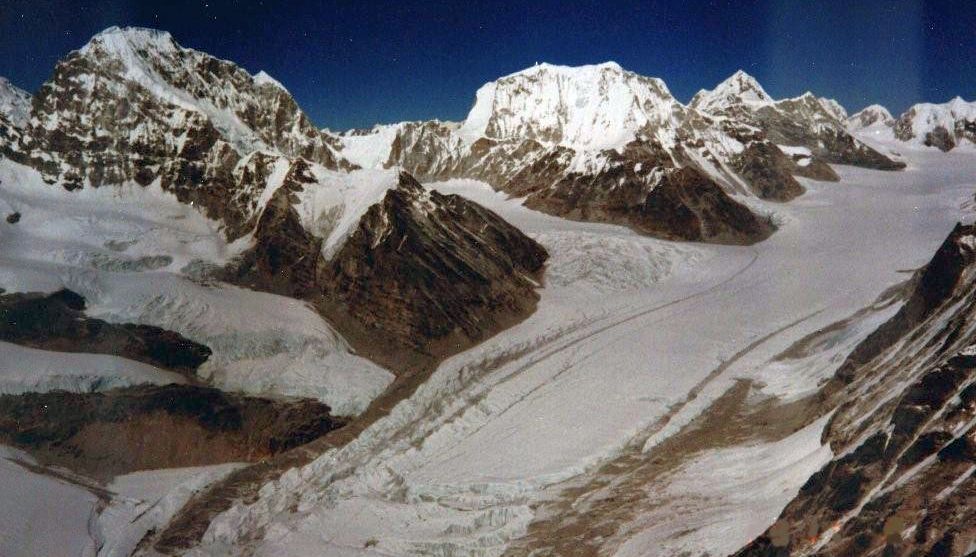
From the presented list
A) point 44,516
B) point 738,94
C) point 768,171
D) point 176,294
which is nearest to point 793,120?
point 738,94

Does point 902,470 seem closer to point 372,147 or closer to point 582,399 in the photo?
point 582,399

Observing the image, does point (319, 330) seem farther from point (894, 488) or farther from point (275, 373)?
point (894, 488)

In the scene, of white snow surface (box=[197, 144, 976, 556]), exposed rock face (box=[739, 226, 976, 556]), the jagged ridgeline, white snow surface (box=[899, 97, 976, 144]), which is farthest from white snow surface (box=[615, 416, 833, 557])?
white snow surface (box=[899, 97, 976, 144])

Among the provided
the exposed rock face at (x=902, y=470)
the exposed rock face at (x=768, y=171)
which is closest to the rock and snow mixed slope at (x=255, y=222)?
the exposed rock face at (x=902, y=470)

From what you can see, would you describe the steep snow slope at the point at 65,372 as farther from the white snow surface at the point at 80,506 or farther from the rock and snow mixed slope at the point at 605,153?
the rock and snow mixed slope at the point at 605,153

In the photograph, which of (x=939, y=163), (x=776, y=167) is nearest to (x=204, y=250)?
(x=776, y=167)

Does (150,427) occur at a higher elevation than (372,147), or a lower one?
lower
